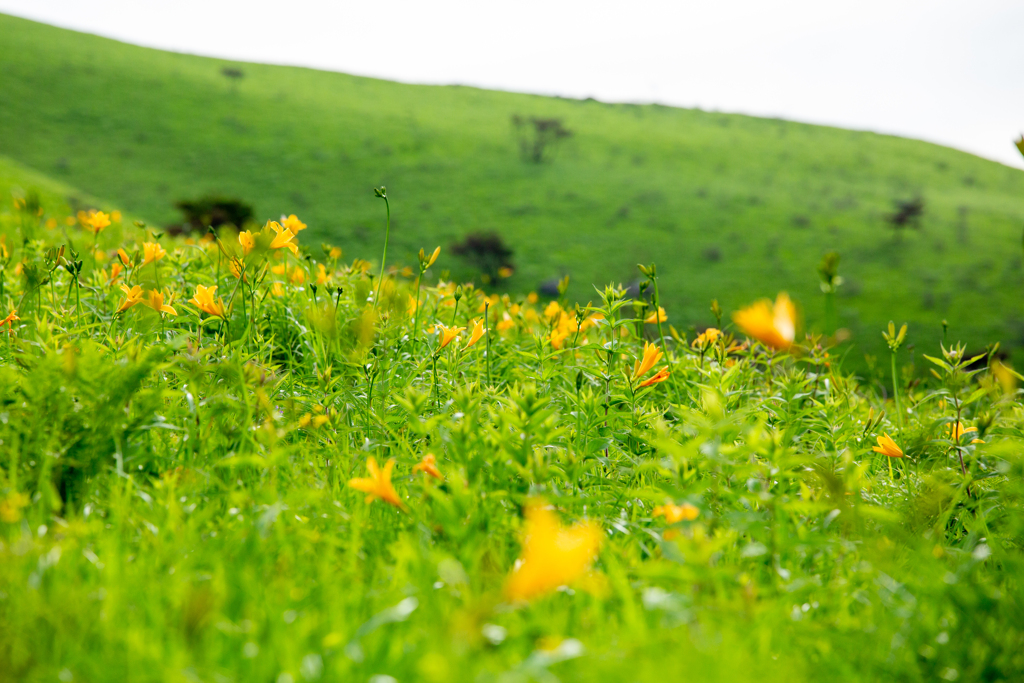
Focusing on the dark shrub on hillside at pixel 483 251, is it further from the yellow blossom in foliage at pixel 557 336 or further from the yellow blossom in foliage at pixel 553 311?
the yellow blossom in foliage at pixel 557 336

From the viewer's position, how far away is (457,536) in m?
1.01

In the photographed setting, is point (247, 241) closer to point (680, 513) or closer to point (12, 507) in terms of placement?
point (12, 507)

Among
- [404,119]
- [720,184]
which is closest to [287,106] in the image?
[404,119]

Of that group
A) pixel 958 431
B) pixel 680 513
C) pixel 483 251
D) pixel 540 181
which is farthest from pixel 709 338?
pixel 540 181

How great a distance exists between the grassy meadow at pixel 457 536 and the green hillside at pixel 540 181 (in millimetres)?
18253

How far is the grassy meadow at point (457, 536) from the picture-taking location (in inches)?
31.6

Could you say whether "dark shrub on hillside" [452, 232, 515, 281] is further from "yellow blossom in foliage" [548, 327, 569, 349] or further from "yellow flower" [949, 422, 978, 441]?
"yellow flower" [949, 422, 978, 441]

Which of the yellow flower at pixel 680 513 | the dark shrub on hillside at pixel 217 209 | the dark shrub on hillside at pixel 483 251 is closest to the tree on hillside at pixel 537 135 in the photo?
the dark shrub on hillside at pixel 483 251

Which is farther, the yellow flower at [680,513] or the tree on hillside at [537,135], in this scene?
the tree on hillside at [537,135]

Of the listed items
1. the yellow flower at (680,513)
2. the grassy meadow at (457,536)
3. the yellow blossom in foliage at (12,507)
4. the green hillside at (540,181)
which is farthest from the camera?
the green hillside at (540,181)

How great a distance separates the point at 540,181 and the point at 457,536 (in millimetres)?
31155

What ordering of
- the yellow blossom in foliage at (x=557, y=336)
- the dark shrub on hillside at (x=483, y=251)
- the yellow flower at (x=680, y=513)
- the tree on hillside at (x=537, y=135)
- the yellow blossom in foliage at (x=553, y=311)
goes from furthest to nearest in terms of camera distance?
the tree on hillside at (x=537, y=135)
the dark shrub on hillside at (x=483, y=251)
the yellow blossom in foliage at (x=553, y=311)
the yellow blossom in foliage at (x=557, y=336)
the yellow flower at (x=680, y=513)

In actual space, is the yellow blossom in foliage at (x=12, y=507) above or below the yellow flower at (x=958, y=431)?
below

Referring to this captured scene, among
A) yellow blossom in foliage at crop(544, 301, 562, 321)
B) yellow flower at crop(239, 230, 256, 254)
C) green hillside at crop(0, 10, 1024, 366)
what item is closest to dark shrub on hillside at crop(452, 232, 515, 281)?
green hillside at crop(0, 10, 1024, 366)
